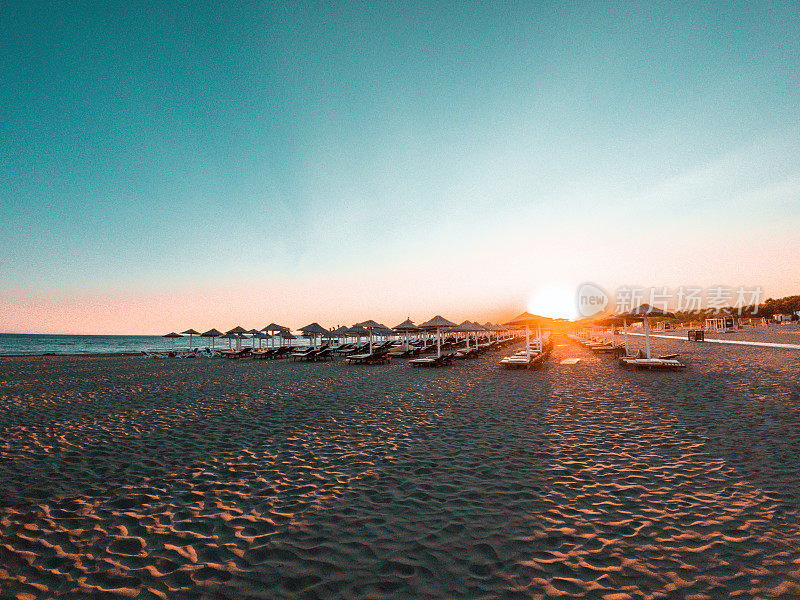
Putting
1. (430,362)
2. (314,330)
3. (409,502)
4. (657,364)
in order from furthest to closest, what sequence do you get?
(314,330), (430,362), (657,364), (409,502)

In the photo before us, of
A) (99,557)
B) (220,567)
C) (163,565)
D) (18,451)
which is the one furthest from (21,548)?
(18,451)

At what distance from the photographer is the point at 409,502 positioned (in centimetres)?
457

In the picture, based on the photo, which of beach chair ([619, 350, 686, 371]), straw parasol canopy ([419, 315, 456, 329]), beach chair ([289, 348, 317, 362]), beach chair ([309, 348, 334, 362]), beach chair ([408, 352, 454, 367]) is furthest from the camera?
beach chair ([309, 348, 334, 362])

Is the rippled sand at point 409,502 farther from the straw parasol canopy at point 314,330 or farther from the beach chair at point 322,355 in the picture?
the straw parasol canopy at point 314,330

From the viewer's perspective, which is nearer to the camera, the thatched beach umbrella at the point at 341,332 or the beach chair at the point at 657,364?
the beach chair at the point at 657,364

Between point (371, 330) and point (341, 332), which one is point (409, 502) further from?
point (341, 332)

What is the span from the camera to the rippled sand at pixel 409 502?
10.4 feet

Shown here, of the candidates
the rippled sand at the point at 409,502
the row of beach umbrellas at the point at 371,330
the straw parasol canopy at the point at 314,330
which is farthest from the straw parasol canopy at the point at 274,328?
the rippled sand at the point at 409,502

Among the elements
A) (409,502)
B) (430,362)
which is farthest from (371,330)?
(409,502)

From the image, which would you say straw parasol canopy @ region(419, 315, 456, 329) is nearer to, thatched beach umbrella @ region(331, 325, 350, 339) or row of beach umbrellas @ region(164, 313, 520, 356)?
row of beach umbrellas @ region(164, 313, 520, 356)

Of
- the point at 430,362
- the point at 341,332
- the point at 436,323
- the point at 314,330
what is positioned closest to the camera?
the point at 430,362

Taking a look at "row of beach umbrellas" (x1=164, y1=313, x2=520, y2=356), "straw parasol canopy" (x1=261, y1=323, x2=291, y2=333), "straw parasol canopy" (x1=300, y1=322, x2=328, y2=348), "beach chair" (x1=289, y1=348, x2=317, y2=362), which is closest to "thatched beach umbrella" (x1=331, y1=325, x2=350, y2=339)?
"row of beach umbrellas" (x1=164, y1=313, x2=520, y2=356)

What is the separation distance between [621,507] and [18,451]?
380 inches

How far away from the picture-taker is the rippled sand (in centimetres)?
316
